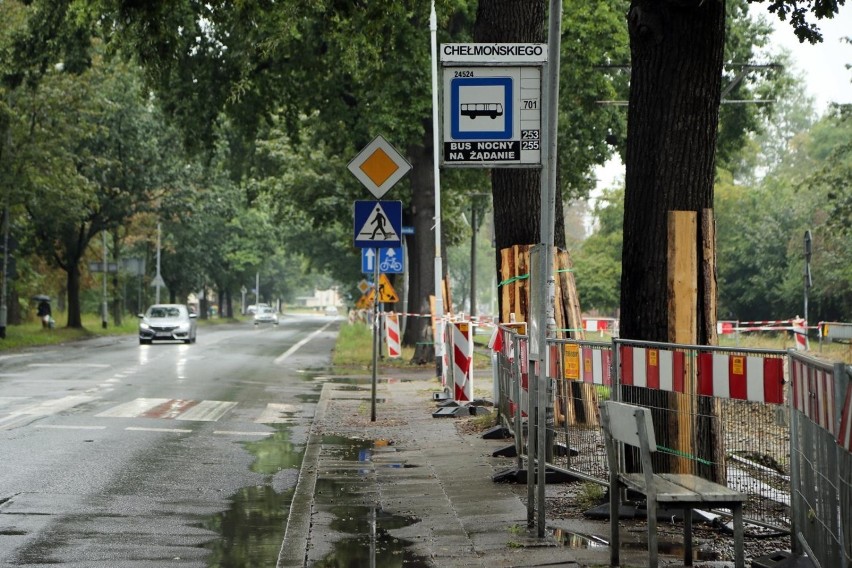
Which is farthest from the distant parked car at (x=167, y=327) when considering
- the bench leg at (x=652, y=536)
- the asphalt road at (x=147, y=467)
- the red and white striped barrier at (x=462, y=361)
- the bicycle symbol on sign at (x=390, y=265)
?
the bench leg at (x=652, y=536)

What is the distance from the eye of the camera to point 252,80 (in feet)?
102

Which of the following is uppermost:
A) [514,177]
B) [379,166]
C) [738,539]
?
[379,166]

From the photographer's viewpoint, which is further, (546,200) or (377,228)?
(377,228)

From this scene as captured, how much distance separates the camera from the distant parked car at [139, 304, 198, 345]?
46.5m

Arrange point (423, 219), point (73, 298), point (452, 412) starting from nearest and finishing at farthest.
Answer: point (452, 412)
point (423, 219)
point (73, 298)

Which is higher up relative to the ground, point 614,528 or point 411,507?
point 614,528

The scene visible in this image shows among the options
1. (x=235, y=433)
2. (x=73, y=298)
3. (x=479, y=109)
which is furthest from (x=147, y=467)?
(x=73, y=298)

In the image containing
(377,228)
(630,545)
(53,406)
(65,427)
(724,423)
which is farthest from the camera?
(53,406)

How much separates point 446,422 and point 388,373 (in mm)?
12220

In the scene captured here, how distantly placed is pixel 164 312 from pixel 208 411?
30998 millimetres

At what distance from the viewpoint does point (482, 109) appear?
28.2 ft

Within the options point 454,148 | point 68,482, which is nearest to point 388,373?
point 68,482

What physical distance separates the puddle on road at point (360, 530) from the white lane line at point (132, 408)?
6016 mm

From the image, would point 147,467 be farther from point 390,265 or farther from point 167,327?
point 167,327
